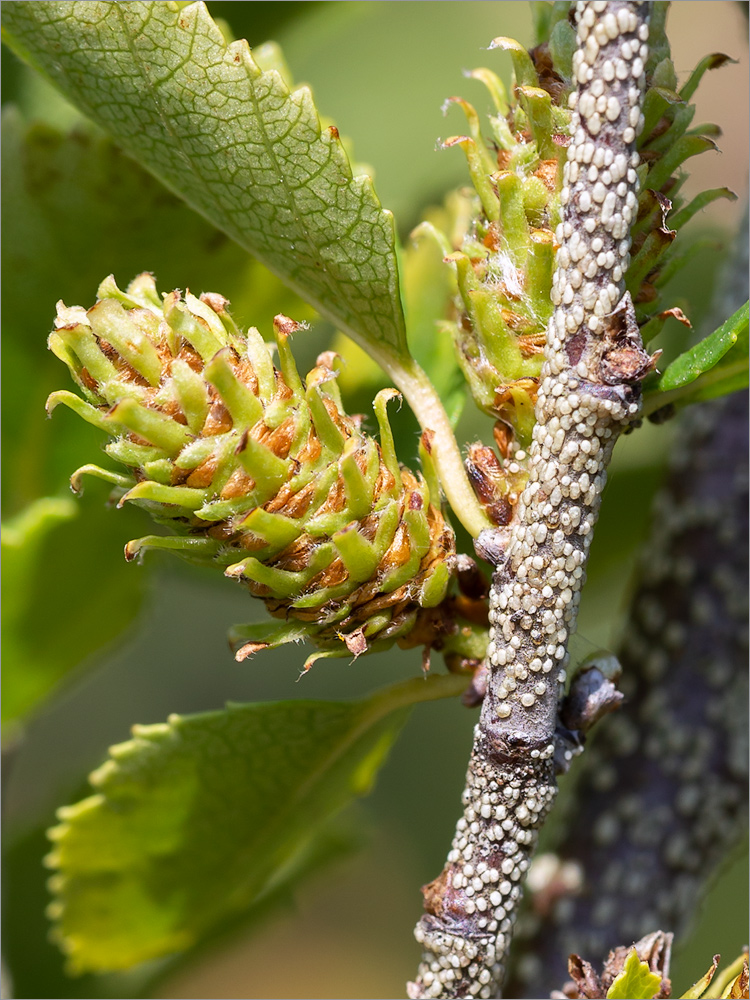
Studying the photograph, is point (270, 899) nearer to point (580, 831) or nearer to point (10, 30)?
point (580, 831)

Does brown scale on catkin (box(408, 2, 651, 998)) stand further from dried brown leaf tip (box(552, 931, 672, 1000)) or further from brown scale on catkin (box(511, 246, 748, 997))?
brown scale on catkin (box(511, 246, 748, 997))

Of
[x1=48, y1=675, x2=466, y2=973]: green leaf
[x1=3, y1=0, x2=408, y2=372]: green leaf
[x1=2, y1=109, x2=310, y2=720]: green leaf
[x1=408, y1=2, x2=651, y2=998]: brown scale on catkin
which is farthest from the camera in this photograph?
[x1=2, y1=109, x2=310, y2=720]: green leaf

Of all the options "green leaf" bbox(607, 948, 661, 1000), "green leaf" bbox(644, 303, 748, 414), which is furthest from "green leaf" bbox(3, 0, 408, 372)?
"green leaf" bbox(607, 948, 661, 1000)

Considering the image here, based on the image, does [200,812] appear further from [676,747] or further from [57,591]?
[676,747]

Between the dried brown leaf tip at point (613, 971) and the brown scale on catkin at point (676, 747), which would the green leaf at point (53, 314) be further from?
the dried brown leaf tip at point (613, 971)

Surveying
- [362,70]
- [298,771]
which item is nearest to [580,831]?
[298,771]

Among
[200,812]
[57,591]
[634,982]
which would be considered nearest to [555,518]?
[634,982]
